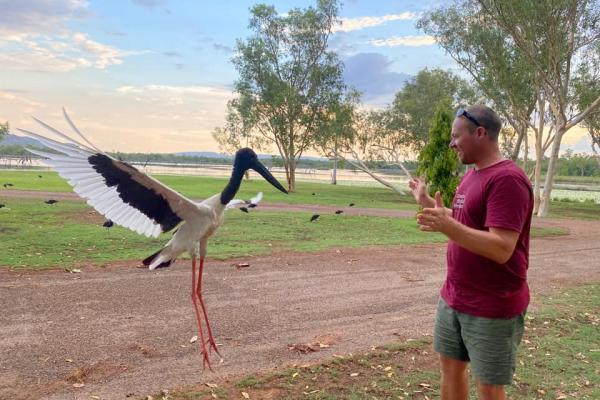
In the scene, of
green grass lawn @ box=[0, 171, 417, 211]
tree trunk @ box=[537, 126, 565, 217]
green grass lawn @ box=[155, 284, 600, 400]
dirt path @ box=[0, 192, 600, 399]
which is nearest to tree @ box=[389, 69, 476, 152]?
green grass lawn @ box=[0, 171, 417, 211]

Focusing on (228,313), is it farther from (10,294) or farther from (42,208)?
(42,208)

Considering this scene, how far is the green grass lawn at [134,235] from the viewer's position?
37.5 ft

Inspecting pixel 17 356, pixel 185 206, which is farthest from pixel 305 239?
pixel 185 206

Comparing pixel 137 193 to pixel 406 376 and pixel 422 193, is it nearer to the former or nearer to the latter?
pixel 422 193

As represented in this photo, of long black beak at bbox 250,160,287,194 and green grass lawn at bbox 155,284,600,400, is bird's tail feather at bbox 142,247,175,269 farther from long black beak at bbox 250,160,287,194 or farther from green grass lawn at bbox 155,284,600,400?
green grass lawn at bbox 155,284,600,400

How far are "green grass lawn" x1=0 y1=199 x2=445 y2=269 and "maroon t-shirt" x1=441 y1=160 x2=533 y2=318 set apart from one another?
910cm

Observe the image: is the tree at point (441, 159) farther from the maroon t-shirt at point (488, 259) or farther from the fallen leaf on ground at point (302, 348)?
the maroon t-shirt at point (488, 259)

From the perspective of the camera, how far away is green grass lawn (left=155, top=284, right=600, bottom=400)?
16.2 ft

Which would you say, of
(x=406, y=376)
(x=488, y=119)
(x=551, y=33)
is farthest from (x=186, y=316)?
(x=551, y=33)

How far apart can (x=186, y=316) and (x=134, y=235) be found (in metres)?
7.68

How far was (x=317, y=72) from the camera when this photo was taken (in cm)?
3656

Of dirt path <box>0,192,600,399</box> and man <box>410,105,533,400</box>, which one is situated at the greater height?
man <box>410,105,533,400</box>

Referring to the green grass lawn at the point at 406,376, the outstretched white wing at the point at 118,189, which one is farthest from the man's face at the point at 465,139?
the green grass lawn at the point at 406,376

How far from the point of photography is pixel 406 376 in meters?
5.39
